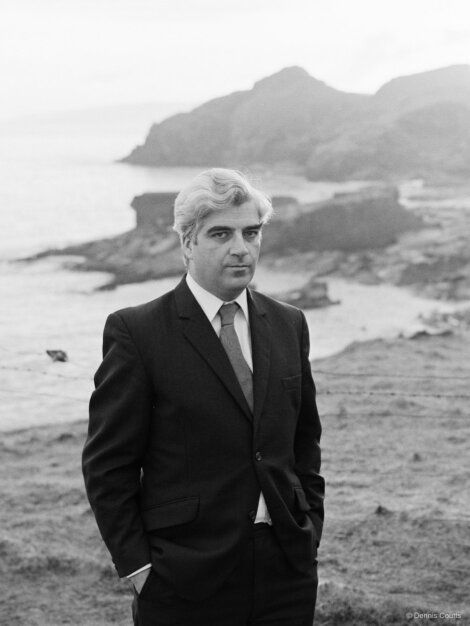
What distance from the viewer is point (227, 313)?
8.77ft

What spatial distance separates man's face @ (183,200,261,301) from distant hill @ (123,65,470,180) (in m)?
99.0

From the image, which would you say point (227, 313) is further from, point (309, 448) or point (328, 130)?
point (328, 130)

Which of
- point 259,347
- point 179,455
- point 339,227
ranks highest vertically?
point 259,347

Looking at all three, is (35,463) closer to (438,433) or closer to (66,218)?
(438,433)

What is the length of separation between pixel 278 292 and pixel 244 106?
340 ft

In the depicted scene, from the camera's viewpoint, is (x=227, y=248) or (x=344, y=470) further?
(x=344, y=470)

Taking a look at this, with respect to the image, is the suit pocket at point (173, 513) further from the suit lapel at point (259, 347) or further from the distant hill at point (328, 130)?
the distant hill at point (328, 130)

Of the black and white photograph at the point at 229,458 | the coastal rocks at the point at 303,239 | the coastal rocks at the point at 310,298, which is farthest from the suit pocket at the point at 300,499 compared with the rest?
the coastal rocks at the point at 303,239

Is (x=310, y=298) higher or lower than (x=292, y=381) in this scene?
lower

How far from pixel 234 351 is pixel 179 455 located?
0.37m

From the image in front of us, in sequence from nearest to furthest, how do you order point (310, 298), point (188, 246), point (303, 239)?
point (188, 246) → point (310, 298) → point (303, 239)

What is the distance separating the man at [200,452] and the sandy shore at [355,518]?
7.63 feet

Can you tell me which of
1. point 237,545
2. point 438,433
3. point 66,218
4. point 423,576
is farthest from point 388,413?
point 66,218

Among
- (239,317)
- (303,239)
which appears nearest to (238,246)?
(239,317)
